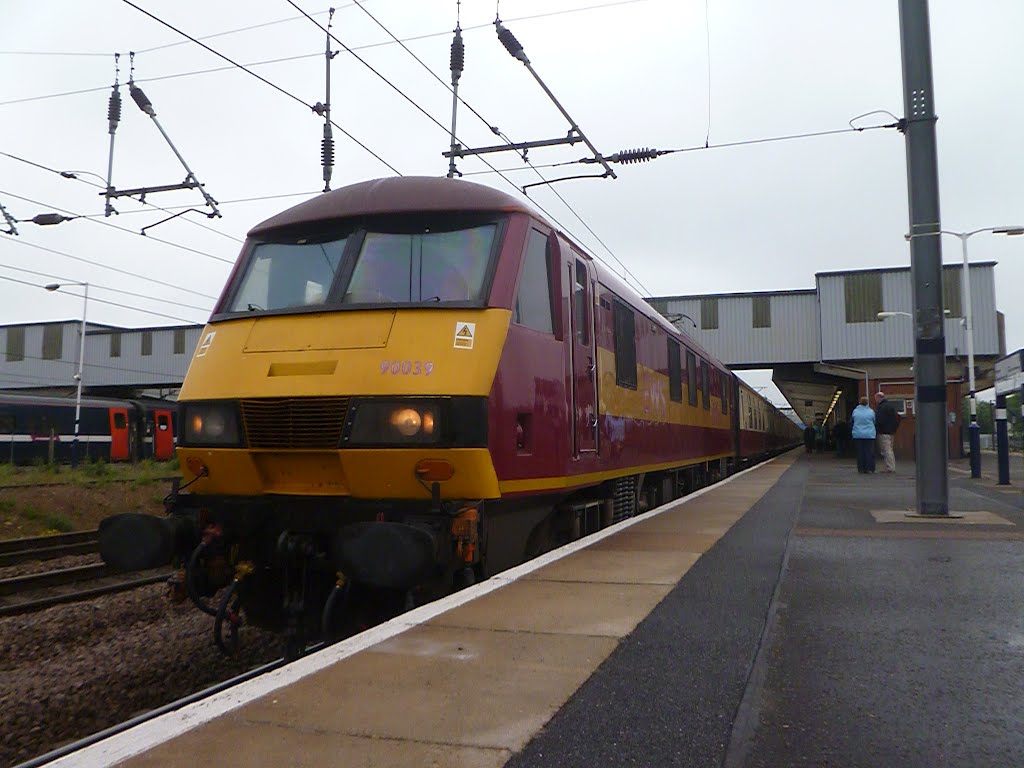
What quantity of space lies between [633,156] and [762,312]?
84.8 ft

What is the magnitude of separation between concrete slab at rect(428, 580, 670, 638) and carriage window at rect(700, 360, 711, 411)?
9798 millimetres

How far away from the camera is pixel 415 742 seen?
2812 mm

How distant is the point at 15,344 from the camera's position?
47281mm

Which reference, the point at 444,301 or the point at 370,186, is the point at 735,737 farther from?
the point at 370,186

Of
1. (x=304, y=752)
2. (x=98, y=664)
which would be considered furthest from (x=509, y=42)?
(x=304, y=752)

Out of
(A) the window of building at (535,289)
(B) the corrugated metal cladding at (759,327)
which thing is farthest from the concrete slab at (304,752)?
(B) the corrugated metal cladding at (759,327)

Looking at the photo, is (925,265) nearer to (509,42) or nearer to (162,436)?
(509,42)

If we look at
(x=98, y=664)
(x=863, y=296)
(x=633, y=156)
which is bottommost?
(x=98, y=664)

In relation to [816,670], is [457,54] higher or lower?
higher

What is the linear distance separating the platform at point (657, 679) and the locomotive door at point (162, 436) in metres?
29.7

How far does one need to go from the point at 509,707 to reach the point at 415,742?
0.46 m

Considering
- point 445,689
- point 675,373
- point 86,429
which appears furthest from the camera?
point 86,429

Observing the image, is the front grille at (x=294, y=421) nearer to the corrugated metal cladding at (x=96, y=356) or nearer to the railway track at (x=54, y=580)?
the railway track at (x=54, y=580)

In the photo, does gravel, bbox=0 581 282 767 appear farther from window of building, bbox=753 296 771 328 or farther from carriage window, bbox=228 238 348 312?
window of building, bbox=753 296 771 328
